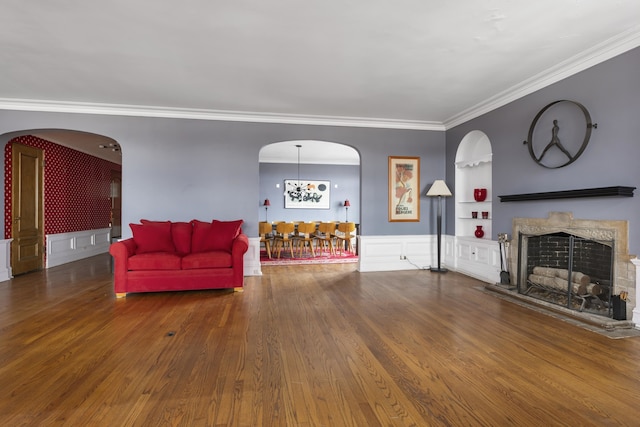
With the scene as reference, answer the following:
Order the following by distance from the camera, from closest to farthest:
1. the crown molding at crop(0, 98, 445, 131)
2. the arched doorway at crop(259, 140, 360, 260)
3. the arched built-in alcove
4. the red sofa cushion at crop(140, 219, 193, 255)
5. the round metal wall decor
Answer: the round metal wall decor
the red sofa cushion at crop(140, 219, 193, 255)
the crown molding at crop(0, 98, 445, 131)
the arched built-in alcove
the arched doorway at crop(259, 140, 360, 260)

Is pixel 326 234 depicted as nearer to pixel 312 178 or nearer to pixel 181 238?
pixel 312 178

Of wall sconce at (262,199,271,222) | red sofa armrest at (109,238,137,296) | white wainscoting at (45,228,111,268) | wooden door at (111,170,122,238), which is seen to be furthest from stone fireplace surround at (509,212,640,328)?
wooden door at (111,170,122,238)

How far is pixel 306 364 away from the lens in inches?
96.1

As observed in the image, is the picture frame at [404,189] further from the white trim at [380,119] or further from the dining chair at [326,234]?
the dining chair at [326,234]

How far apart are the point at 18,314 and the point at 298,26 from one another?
413 cm

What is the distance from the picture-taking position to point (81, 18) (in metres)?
2.92

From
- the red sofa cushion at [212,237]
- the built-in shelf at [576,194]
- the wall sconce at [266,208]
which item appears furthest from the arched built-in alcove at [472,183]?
the wall sconce at [266,208]

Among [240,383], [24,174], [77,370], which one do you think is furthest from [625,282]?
[24,174]

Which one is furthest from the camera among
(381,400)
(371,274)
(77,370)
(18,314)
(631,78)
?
(371,274)

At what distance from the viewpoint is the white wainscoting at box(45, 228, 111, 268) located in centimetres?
676

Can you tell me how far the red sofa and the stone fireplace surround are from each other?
3.90 m

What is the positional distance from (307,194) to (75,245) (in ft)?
→ 20.4

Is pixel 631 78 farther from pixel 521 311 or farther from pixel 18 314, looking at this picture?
pixel 18 314

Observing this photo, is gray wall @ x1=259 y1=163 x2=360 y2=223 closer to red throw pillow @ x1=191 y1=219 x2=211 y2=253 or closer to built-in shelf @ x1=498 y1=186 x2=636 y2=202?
red throw pillow @ x1=191 y1=219 x2=211 y2=253
